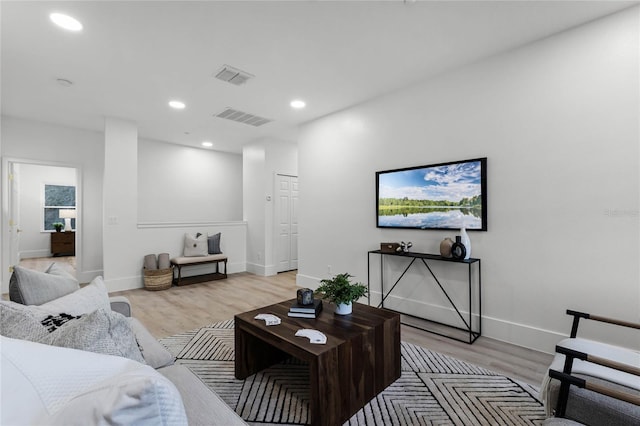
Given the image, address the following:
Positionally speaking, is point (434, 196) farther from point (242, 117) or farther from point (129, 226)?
point (129, 226)

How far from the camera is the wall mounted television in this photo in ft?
9.46

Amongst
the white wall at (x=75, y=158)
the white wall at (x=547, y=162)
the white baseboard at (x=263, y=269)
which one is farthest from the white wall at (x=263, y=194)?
the white wall at (x=547, y=162)

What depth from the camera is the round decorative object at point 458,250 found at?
2.78m

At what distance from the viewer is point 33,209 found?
25.8ft

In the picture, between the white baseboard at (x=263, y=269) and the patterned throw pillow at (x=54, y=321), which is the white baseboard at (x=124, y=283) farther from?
the patterned throw pillow at (x=54, y=321)

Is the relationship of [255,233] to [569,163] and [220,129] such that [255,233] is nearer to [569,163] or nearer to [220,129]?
[220,129]

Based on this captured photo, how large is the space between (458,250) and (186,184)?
18.3 ft

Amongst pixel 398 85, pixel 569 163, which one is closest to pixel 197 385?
pixel 569 163

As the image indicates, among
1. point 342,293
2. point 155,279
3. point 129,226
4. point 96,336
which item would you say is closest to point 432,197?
point 342,293

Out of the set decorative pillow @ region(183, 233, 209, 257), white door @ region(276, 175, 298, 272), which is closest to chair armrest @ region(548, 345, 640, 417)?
white door @ region(276, 175, 298, 272)

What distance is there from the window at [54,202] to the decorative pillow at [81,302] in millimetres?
8957

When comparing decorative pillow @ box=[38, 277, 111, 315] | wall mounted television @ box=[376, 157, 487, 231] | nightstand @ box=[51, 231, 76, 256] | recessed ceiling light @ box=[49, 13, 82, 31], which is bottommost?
nightstand @ box=[51, 231, 76, 256]

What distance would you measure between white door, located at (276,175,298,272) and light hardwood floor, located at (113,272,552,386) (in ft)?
1.05

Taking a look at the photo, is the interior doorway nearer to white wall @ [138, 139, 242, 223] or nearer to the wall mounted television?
white wall @ [138, 139, 242, 223]
